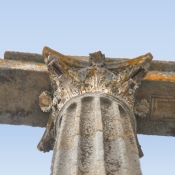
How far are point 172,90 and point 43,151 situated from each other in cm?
306

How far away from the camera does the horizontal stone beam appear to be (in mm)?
9766

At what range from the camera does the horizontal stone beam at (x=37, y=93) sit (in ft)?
32.0

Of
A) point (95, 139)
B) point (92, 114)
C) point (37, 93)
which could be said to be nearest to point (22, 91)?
point (37, 93)

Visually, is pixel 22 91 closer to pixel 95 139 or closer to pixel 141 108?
pixel 141 108

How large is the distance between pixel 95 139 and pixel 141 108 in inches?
143

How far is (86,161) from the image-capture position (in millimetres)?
5586

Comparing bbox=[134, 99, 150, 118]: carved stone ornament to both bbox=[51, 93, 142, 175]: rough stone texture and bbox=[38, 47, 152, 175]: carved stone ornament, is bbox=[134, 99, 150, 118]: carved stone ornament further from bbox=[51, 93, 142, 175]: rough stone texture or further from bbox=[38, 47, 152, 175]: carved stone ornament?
bbox=[51, 93, 142, 175]: rough stone texture

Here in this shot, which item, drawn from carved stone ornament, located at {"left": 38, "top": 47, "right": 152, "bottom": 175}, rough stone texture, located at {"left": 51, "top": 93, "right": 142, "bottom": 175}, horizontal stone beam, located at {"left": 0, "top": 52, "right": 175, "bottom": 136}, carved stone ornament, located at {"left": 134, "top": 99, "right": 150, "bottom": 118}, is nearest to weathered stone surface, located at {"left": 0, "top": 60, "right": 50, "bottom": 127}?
horizontal stone beam, located at {"left": 0, "top": 52, "right": 175, "bottom": 136}

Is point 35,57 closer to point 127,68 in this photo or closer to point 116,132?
point 127,68

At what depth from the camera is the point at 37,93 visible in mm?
9883

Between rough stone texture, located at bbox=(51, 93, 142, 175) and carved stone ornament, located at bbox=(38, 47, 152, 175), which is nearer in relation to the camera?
rough stone texture, located at bbox=(51, 93, 142, 175)

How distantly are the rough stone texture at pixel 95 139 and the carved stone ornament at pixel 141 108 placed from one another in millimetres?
1533

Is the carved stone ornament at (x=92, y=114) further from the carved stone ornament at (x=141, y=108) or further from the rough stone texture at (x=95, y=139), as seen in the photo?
the carved stone ornament at (x=141, y=108)

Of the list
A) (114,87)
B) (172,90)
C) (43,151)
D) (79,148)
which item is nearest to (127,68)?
(114,87)
